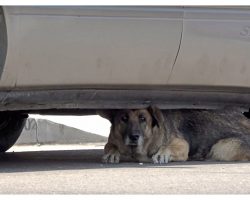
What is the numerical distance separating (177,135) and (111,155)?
2.21 ft

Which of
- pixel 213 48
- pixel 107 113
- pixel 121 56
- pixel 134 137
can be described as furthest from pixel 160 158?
pixel 121 56

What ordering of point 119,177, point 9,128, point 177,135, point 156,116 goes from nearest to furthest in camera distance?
point 119,177
point 156,116
point 177,135
point 9,128

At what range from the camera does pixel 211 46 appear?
6.00 m

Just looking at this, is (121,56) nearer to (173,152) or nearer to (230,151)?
(173,152)

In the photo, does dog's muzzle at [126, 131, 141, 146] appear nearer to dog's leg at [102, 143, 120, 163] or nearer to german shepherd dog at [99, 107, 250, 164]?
german shepherd dog at [99, 107, 250, 164]

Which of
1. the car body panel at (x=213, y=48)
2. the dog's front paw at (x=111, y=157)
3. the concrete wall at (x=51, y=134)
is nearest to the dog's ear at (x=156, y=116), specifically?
the dog's front paw at (x=111, y=157)

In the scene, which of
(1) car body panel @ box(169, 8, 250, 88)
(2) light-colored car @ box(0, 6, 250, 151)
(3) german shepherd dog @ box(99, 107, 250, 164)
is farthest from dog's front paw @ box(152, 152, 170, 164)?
(1) car body panel @ box(169, 8, 250, 88)

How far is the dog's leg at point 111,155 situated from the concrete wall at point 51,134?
133 inches

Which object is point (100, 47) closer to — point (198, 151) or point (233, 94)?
point (233, 94)

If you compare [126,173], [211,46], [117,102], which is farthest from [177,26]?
[126,173]

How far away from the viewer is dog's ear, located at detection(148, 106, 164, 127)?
21.9ft

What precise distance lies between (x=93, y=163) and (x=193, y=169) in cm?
103

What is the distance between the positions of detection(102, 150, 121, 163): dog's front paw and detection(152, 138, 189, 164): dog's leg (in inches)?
12.0

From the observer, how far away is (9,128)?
7.60 metres
